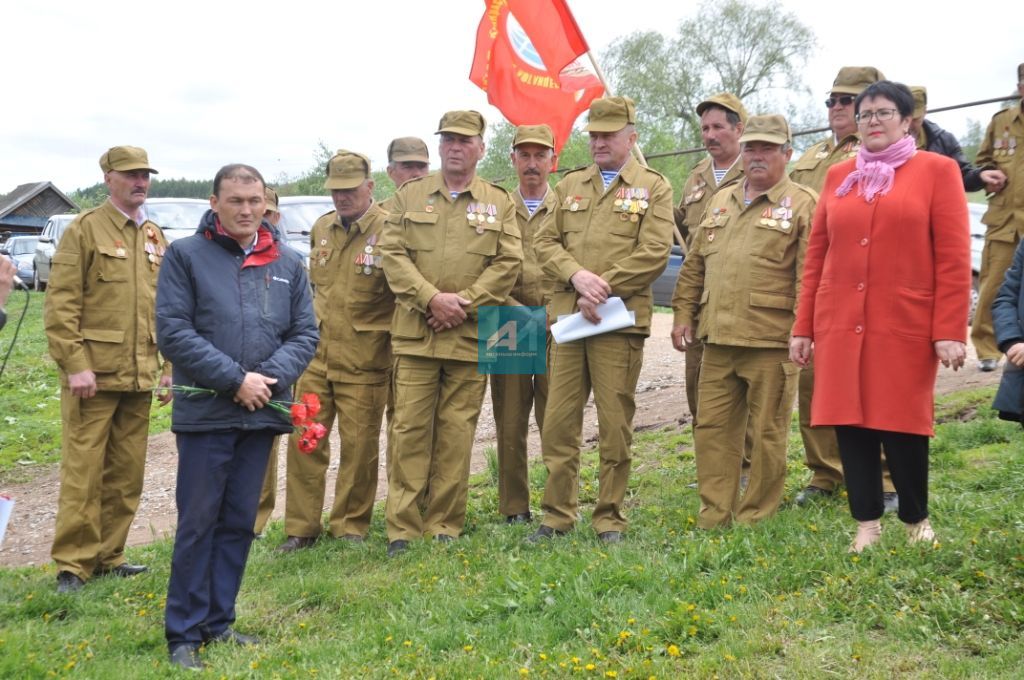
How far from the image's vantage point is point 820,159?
272 inches

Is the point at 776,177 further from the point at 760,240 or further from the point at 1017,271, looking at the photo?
the point at 1017,271

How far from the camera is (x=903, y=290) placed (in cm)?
482

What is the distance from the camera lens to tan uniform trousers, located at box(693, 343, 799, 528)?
19.4 ft

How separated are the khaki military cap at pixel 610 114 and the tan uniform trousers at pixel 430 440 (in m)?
1.64

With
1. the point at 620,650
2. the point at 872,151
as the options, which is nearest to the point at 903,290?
the point at 872,151

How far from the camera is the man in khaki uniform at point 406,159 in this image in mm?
7973

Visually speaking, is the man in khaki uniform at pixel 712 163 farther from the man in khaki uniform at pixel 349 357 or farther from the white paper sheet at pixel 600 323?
the man in khaki uniform at pixel 349 357

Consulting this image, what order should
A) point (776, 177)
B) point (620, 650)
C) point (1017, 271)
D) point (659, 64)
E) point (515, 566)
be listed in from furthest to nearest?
point (659, 64) < point (776, 177) < point (515, 566) < point (1017, 271) < point (620, 650)

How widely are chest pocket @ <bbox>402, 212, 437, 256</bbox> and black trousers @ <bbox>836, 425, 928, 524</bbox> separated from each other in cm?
280

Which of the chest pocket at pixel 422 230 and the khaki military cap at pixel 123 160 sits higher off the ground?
the khaki military cap at pixel 123 160

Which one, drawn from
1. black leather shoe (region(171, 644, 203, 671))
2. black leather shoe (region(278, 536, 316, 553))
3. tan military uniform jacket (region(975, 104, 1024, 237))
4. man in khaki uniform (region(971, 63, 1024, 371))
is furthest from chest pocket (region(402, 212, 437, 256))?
tan military uniform jacket (region(975, 104, 1024, 237))

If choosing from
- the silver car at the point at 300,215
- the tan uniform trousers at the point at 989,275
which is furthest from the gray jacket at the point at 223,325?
the silver car at the point at 300,215

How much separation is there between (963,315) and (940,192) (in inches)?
21.8

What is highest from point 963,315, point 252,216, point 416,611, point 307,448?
point 252,216
